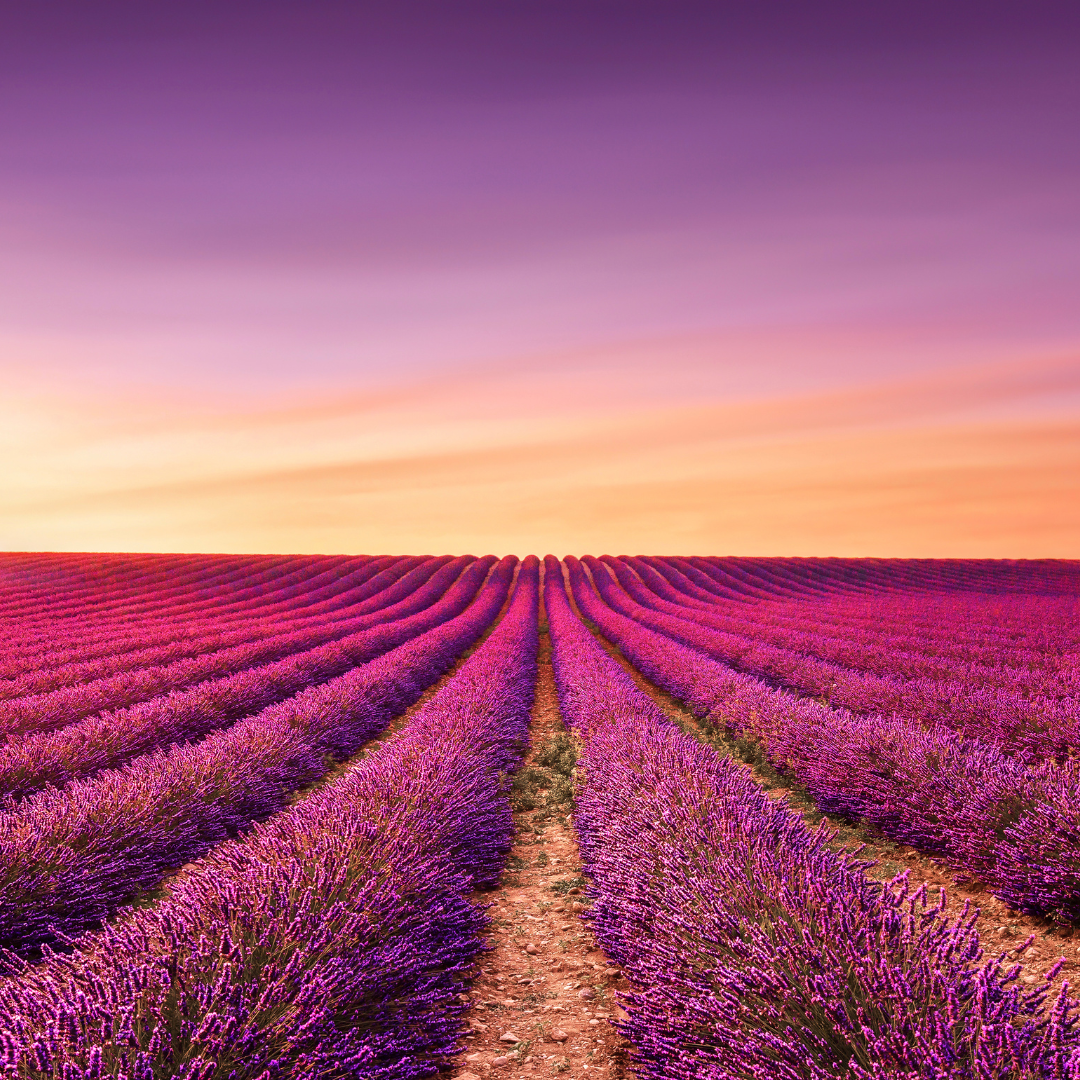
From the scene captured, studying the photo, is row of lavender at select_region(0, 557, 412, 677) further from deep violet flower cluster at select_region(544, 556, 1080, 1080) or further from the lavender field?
deep violet flower cluster at select_region(544, 556, 1080, 1080)

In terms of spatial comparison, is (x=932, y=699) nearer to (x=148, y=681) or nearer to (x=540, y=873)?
(x=540, y=873)

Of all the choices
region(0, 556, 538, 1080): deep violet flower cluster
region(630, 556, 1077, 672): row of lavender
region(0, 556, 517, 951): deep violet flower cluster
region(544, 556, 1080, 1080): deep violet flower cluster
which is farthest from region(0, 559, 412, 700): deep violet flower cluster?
region(630, 556, 1077, 672): row of lavender

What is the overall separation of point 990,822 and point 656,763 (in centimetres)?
225

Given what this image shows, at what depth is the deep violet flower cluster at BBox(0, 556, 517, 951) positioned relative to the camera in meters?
3.97

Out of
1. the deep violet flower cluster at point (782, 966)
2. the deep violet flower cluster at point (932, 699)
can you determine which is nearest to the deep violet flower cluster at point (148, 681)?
the deep violet flower cluster at point (782, 966)

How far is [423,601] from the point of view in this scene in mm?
24625

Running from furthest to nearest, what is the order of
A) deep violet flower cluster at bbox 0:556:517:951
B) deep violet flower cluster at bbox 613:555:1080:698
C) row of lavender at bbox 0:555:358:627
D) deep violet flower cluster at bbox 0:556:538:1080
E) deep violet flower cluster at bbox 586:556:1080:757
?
row of lavender at bbox 0:555:358:627, deep violet flower cluster at bbox 613:555:1080:698, deep violet flower cluster at bbox 586:556:1080:757, deep violet flower cluster at bbox 0:556:517:951, deep violet flower cluster at bbox 0:556:538:1080

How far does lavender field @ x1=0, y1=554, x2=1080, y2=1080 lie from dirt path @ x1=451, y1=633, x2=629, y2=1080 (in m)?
0.02

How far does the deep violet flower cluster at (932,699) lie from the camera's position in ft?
22.3

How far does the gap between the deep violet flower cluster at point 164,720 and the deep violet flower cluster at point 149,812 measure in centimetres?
41

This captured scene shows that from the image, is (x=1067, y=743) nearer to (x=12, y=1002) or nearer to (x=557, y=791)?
(x=557, y=791)

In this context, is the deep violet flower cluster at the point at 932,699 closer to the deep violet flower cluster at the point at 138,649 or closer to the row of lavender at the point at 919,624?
the row of lavender at the point at 919,624

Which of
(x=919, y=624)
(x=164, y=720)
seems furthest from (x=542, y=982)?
(x=919, y=624)

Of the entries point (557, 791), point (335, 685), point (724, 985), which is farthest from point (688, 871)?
point (335, 685)
